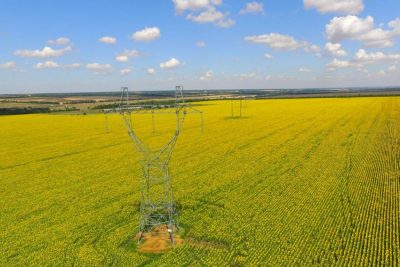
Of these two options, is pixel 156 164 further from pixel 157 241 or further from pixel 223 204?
pixel 223 204

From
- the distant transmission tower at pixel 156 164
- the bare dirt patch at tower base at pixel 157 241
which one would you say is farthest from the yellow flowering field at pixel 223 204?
the distant transmission tower at pixel 156 164

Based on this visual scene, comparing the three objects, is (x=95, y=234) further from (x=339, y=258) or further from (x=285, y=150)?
(x=285, y=150)

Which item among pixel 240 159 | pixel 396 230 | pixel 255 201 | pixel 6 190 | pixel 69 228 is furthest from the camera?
pixel 240 159

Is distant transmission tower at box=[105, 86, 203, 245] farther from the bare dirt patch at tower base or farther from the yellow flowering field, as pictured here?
the yellow flowering field

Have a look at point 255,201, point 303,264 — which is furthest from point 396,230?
point 255,201

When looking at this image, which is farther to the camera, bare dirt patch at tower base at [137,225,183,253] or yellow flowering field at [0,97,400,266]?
bare dirt patch at tower base at [137,225,183,253]

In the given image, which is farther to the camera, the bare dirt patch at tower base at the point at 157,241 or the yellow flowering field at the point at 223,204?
the bare dirt patch at tower base at the point at 157,241

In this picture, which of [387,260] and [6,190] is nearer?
[387,260]

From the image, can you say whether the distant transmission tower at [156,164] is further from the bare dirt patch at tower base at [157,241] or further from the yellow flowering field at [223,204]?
the yellow flowering field at [223,204]

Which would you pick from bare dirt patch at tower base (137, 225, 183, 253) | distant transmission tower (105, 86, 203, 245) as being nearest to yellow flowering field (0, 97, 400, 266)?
bare dirt patch at tower base (137, 225, 183, 253)
